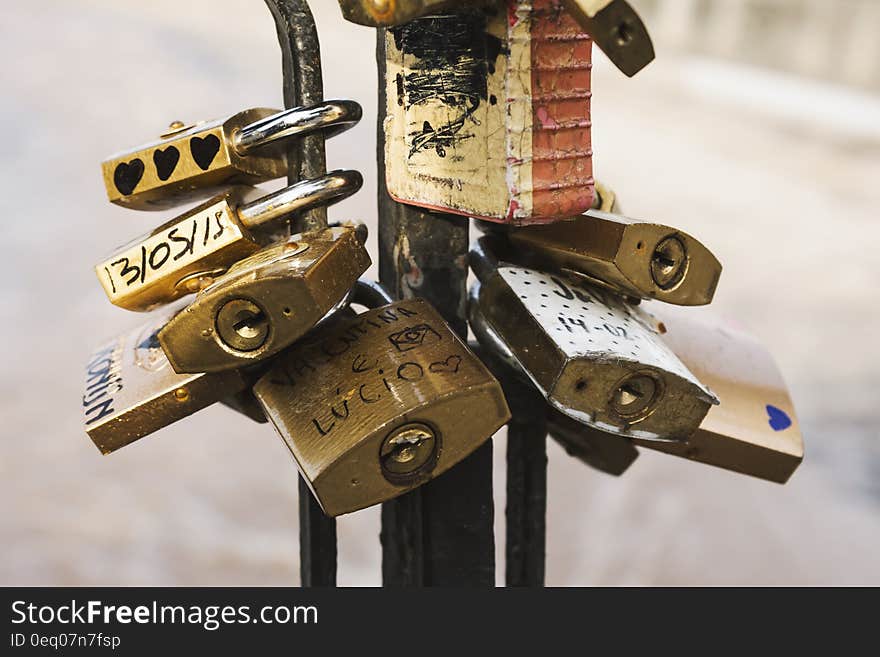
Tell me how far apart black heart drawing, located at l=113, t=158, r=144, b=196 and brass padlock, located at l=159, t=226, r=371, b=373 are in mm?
99

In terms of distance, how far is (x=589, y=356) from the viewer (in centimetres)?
43

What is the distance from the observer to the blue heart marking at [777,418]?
58cm

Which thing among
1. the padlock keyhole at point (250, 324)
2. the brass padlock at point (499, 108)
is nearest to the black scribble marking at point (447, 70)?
the brass padlock at point (499, 108)

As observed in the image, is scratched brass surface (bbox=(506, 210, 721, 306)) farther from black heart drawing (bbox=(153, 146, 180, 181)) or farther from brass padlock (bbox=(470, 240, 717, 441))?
black heart drawing (bbox=(153, 146, 180, 181))

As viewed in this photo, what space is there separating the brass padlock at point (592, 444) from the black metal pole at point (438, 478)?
0.09 m

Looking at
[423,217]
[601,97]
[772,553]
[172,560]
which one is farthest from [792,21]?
[423,217]

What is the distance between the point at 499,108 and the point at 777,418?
283 millimetres

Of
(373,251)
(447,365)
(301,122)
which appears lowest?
(373,251)

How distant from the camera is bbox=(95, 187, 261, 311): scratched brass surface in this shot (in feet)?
1.56

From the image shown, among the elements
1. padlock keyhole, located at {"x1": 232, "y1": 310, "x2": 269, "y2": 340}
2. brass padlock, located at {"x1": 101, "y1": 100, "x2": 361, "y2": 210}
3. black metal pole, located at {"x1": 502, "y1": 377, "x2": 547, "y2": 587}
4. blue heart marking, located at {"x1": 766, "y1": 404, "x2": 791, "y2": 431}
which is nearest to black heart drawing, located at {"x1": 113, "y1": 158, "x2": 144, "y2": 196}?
A: brass padlock, located at {"x1": 101, "y1": 100, "x2": 361, "y2": 210}

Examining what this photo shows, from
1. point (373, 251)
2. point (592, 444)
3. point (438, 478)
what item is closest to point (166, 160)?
point (438, 478)

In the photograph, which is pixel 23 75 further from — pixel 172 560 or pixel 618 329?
pixel 618 329

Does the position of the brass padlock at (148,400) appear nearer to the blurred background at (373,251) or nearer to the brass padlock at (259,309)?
the brass padlock at (259,309)

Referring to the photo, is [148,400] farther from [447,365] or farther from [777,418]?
[777,418]
